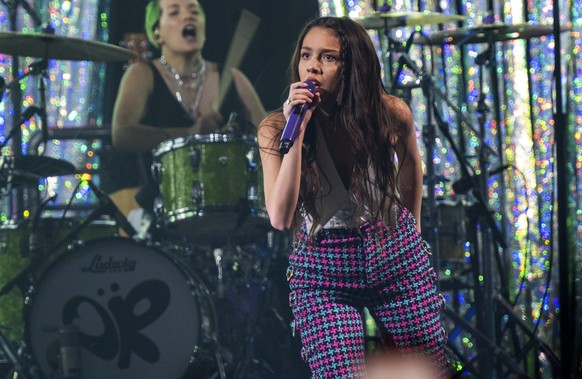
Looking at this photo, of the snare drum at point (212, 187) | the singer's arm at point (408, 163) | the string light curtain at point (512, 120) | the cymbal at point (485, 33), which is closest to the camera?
the singer's arm at point (408, 163)

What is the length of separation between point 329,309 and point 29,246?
79.5 inches

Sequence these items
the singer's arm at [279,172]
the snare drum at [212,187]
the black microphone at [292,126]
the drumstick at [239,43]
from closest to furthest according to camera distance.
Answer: the black microphone at [292,126] → the singer's arm at [279,172] → the snare drum at [212,187] → the drumstick at [239,43]

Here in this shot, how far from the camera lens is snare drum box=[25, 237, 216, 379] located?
3947 mm

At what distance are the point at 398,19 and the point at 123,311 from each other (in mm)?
1622

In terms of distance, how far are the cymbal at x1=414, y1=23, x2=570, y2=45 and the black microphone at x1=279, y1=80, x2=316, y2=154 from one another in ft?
6.41

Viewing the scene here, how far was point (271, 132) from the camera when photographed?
2570 mm

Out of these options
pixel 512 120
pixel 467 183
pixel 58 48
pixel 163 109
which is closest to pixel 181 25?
pixel 163 109

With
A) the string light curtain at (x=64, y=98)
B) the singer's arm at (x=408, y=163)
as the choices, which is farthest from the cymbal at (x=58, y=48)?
the singer's arm at (x=408, y=163)

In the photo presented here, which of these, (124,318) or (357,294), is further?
(124,318)

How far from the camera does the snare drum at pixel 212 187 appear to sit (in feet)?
13.0

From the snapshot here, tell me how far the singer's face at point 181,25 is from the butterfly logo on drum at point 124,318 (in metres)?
1.03

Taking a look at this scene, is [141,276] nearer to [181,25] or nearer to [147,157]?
[147,157]

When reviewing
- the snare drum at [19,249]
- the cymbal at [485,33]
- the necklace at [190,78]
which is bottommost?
the snare drum at [19,249]

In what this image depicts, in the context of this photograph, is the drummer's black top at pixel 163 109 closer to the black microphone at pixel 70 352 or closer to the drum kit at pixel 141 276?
the drum kit at pixel 141 276
